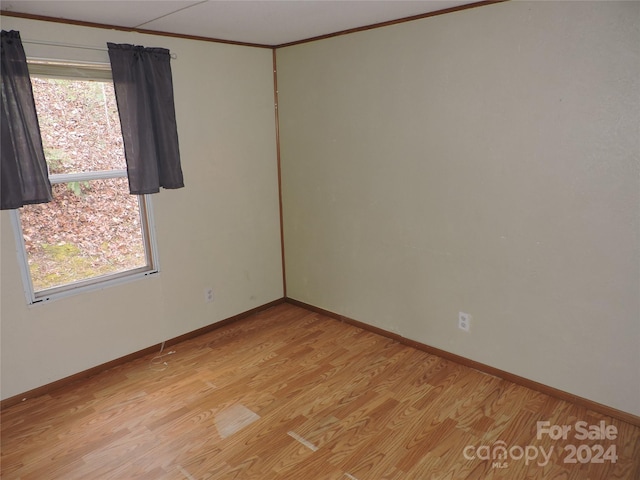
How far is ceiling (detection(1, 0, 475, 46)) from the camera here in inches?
91.7

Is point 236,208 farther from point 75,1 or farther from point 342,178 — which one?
point 75,1

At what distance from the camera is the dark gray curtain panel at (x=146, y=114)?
2.79 m

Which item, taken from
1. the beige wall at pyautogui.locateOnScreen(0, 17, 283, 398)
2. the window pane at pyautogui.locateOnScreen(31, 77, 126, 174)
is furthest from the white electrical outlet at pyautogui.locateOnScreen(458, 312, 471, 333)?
the window pane at pyautogui.locateOnScreen(31, 77, 126, 174)

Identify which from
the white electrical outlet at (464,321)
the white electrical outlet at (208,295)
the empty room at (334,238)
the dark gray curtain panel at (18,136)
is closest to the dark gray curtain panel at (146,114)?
the empty room at (334,238)

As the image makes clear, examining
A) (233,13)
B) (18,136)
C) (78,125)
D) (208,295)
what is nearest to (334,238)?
(208,295)

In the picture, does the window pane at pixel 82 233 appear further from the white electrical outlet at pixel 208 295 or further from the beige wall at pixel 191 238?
the white electrical outlet at pixel 208 295

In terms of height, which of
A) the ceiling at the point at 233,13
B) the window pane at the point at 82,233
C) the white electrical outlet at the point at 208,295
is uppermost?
the ceiling at the point at 233,13

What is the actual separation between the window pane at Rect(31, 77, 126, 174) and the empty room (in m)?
0.01

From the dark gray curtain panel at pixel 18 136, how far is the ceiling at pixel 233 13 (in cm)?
26

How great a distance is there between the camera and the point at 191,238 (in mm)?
3408

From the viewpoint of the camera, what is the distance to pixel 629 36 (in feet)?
6.81

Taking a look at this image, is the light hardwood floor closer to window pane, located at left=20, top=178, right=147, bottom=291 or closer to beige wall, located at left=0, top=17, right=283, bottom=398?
Result: beige wall, located at left=0, top=17, right=283, bottom=398

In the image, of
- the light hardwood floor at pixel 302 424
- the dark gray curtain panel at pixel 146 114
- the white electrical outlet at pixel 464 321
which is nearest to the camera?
the light hardwood floor at pixel 302 424

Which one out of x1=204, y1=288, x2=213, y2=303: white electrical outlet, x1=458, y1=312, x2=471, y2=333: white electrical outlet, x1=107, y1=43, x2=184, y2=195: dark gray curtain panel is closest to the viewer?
x1=107, y1=43, x2=184, y2=195: dark gray curtain panel
